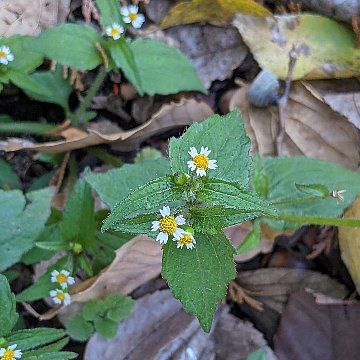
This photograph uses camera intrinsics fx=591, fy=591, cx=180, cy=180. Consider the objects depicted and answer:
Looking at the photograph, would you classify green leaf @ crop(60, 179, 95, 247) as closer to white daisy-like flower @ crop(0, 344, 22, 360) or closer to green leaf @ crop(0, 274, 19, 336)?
green leaf @ crop(0, 274, 19, 336)

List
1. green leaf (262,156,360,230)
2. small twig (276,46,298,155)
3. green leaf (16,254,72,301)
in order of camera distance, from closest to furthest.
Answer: green leaf (16,254,72,301)
green leaf (262,156,360,230)
small twig (276,46,298,155)

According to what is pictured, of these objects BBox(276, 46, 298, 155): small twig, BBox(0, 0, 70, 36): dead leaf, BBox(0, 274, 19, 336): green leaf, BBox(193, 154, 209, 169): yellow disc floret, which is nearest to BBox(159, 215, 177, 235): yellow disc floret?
BBox(193, 154, 209, 169): yellow disc floret

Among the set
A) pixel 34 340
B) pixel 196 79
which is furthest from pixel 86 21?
pixel 34 340

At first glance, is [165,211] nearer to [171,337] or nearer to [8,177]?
[171,337]

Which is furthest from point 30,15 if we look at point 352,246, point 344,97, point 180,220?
point 352,246

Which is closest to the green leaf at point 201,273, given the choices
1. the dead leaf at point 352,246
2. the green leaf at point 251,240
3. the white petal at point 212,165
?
the white petal at point 212,165

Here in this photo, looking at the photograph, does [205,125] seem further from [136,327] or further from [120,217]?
[136,327]
